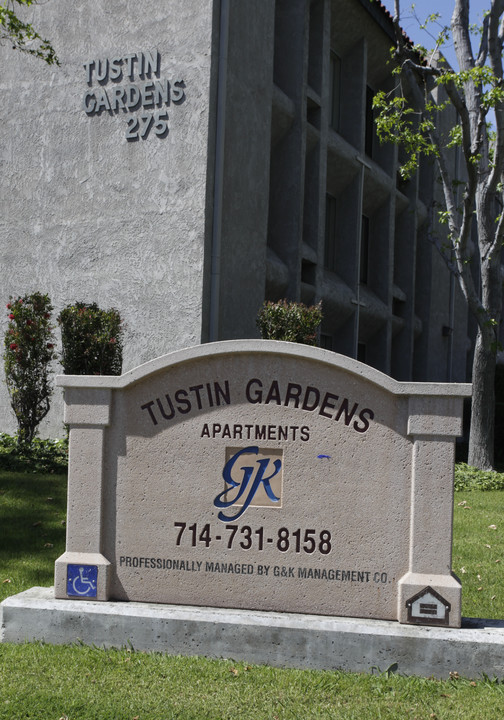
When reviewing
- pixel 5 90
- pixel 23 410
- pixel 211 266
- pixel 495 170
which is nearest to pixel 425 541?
pixel 211 266

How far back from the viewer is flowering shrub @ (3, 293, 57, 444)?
13.2 m

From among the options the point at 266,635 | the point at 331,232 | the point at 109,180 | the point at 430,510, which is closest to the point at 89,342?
the point at 109,180

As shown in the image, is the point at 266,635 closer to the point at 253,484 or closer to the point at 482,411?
the point at 253,484

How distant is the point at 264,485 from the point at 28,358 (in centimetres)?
909

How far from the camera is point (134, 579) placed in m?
5.06

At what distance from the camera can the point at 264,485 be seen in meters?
4.99

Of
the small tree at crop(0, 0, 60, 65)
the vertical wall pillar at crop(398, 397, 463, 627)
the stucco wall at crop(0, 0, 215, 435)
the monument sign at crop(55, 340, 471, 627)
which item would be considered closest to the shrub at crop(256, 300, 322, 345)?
the stucco wall at crop(0, 0, 215, 435)

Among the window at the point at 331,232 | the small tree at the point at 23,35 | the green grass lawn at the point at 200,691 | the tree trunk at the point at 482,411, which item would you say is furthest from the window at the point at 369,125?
the green grass lawn at the point at 200,691

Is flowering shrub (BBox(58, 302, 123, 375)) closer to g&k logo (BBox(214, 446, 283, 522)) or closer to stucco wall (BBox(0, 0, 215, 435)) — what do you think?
stucco wall (BBox(0, 0, 215, 435))

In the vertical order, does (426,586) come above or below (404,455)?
below

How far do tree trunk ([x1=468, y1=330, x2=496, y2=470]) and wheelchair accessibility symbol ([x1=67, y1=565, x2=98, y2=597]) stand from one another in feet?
37.8

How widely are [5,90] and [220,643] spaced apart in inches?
513

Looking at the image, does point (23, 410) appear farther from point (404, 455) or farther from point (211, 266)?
point (404, 455)

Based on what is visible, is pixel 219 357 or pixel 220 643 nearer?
pixel 220 643
